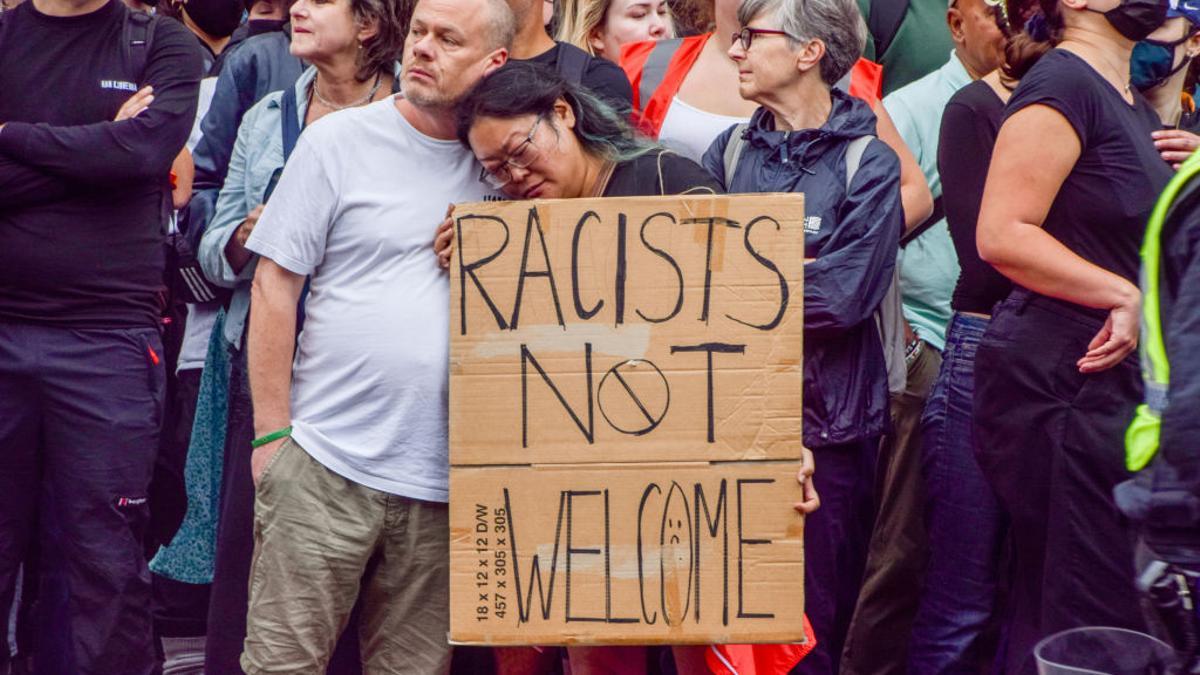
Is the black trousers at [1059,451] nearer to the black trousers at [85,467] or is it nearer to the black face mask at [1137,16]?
the black face mask at [1137,16]

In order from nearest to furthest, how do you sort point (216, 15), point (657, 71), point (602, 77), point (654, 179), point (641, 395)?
1. point (641, 395)
2. point (654, 179)
3. point (602, 77)
4. point (657, 71)
5. point (216, 15)

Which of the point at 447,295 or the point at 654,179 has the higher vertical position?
the point at 654,179

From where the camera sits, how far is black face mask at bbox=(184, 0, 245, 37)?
698 centimetres

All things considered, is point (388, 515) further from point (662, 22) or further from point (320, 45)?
point (662, 22)

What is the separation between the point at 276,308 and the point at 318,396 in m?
0.23

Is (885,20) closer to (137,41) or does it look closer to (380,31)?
(380,31)

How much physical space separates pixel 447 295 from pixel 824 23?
1340 millimetres

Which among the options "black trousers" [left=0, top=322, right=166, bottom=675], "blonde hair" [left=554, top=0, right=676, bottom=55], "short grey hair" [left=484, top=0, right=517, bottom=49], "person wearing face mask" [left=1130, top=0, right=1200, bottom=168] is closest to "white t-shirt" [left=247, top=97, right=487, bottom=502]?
"short grey hair" [left=484, top=0, right=517, bottom=49]

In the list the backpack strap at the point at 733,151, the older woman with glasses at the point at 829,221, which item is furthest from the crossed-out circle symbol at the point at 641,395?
the backpack strap at the point at 733,151

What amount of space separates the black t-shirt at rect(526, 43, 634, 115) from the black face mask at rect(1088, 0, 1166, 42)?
3.97 feet

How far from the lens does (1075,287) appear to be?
3979 mm

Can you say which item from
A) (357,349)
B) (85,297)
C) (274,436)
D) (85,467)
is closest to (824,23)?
(357,349)

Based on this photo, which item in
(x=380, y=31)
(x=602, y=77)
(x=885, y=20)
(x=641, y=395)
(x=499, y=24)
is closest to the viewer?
(x=641, y=395)

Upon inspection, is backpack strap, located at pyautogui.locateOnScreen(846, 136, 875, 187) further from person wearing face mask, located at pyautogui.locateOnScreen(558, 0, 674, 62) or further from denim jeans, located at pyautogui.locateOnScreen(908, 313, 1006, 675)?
person wearing face mask, located at pyautogui.locateOnScreen(558, 0, 674, 62)
